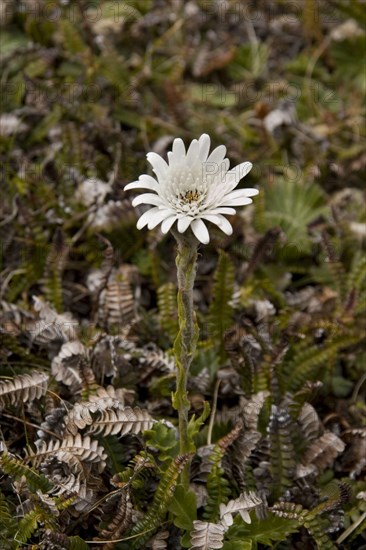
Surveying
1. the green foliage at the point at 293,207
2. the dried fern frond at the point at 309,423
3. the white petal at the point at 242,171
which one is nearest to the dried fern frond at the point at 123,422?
the dried fern frond at the point at 309,423

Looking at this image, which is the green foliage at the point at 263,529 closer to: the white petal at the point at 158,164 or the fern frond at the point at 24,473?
the fern frond at the point at 24,473

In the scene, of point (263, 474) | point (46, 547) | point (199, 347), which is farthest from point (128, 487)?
point (199, 347)

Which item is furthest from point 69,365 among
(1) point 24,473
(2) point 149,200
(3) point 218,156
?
(3) point 218,156

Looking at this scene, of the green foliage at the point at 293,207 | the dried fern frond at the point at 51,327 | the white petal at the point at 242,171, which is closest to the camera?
the white petal at the point at 242,171

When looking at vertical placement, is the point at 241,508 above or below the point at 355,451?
below

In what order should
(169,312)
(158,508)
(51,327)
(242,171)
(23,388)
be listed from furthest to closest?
(169,312), (51,327), (23,388), (158,508), (242,171)

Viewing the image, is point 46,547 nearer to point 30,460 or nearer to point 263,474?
point 30,460

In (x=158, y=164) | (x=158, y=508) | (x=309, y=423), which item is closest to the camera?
(x=158, y=164)

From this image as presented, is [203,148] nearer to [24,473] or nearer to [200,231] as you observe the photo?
[200,231]
